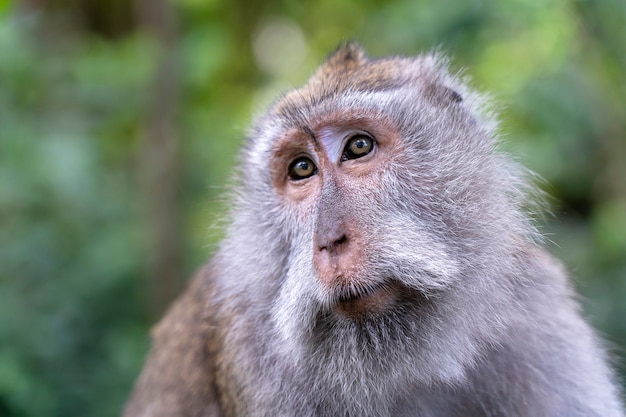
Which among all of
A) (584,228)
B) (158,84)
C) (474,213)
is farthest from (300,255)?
(584,228)

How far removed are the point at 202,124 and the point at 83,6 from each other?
10.5 ft

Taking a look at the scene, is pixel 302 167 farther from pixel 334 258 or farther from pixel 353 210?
pixel 334 258

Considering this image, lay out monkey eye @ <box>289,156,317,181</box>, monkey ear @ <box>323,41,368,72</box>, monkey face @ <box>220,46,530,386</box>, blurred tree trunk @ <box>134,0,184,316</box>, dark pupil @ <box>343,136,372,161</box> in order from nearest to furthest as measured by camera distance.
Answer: monkey face @ <box>220,46,530,386</box> < dark pupil @ <box>343,136,372,161</box> < monkey eye @ <box>289,156,317,181</box> < monkey ear @ <box>323,41,368,72</box> < blurred tree trunk @ <box>134,0,184,316</box>

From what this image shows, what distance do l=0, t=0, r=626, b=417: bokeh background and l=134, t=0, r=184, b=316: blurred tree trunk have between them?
0.02 meters

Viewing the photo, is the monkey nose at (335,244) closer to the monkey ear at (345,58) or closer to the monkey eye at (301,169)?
the monkey eye at (301,169)

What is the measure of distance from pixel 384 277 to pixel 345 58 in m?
1.65

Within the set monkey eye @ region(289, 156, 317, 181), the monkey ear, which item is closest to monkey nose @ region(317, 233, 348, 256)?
monkey eye @ region(289, 156, 317, 181)

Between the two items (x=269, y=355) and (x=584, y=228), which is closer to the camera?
(x=269, y=355)

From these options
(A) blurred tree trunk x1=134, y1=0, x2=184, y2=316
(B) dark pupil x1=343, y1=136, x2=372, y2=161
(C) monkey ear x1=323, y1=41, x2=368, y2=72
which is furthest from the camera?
(A) blurred tree trunk x1=134, y1=0, x2=184, y2=316

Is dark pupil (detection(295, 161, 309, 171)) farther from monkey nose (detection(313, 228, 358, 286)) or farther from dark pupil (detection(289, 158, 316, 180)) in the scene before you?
monkey nose (detection(313, 228, 358, 286))

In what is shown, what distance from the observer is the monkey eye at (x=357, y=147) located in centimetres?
337

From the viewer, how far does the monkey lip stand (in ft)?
9.50

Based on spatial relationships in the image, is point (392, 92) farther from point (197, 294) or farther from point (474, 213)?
point (197, 294)

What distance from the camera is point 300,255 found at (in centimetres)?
325
